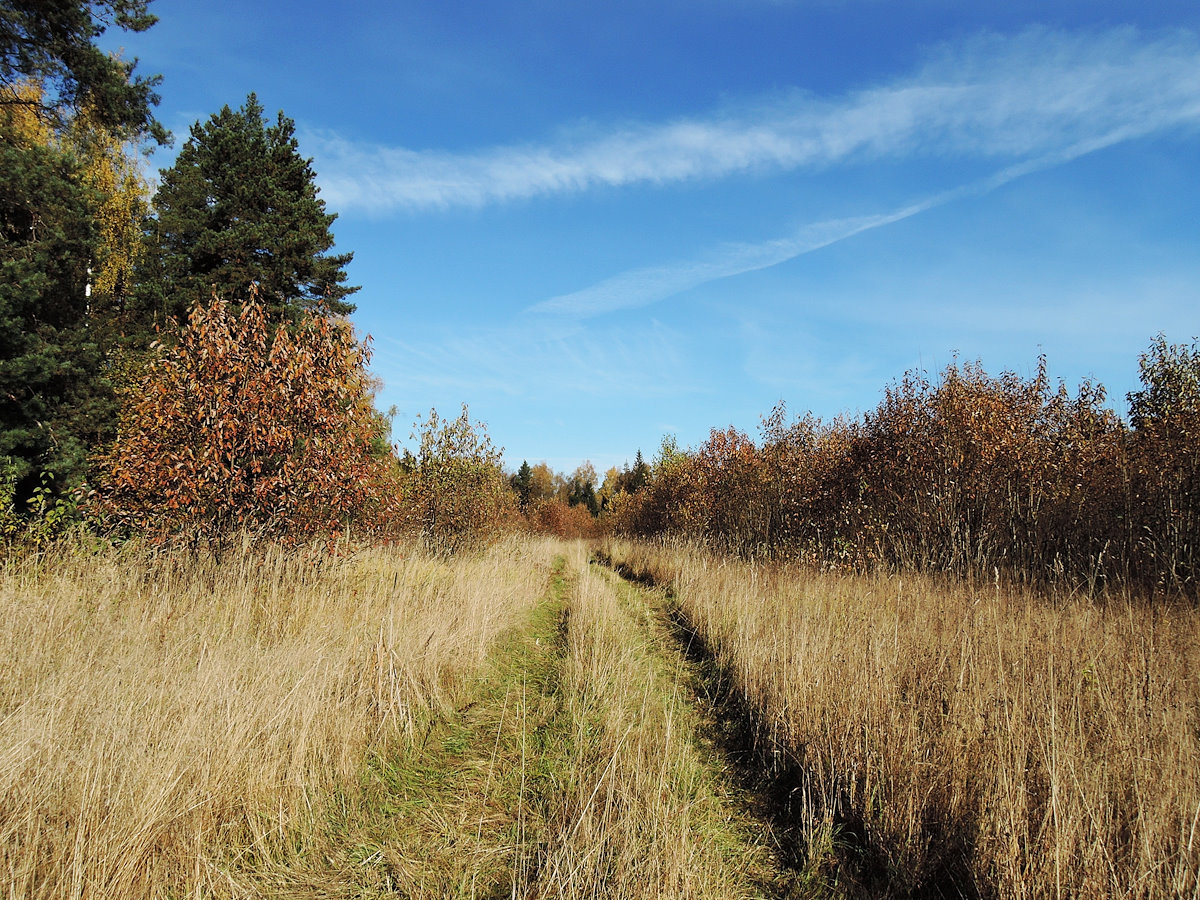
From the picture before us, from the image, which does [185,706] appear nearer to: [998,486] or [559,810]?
[559,810]

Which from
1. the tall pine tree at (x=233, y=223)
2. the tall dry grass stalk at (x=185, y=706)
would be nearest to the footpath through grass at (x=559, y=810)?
the tall dry grass stalk at (x=185, y=706)

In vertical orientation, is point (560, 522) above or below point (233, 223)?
below

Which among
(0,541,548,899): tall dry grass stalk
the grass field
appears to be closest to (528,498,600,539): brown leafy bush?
(0,541,548,899): tall dry grass stalk

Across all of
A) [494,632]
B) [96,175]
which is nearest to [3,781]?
[494,632]

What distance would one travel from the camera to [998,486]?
35.2 ft

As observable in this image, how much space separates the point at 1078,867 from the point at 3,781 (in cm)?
500

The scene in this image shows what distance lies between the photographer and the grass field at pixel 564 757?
2732mm

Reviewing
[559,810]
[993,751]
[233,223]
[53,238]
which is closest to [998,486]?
[993,751]

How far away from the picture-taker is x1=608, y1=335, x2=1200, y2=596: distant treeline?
8.40 meters

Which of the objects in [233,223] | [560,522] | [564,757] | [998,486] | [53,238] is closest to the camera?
[564,757]

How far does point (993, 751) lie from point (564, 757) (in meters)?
2.89

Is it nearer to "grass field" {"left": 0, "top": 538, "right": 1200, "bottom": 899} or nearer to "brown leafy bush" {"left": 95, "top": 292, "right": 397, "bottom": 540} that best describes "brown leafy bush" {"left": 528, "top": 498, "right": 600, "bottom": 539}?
"brown leafy bush" {"left": 95, "top": 292, "right": 397, "bottom": 540}

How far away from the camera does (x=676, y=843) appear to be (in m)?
2.99

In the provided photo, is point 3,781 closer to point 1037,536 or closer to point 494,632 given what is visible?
point 494,632
